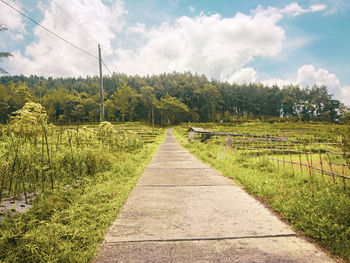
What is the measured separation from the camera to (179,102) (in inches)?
2938

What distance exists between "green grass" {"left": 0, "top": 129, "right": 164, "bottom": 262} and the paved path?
214 millimetres

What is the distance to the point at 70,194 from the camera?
13.4 ft

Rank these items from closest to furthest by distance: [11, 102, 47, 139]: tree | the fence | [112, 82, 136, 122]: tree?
1. the fence
2. [11, 102, 47, 139]: tree
3. [112, 82, 136, 122]: tree

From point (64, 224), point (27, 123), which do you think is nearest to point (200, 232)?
point (64, 224)

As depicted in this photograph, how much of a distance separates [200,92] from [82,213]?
83002mm

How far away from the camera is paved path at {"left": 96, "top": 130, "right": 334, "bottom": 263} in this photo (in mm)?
2238

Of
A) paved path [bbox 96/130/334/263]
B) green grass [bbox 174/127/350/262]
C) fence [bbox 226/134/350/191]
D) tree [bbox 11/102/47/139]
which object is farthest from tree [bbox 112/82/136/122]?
paved path [bbox 96/130/334/263]

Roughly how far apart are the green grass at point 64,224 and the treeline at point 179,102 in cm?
5896

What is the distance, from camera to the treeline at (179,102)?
2726 inches

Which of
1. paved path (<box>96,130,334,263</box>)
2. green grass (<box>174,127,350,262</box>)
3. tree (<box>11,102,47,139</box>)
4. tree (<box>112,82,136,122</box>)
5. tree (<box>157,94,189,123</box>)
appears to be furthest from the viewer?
tree (<box>112,82,136,122</box>)

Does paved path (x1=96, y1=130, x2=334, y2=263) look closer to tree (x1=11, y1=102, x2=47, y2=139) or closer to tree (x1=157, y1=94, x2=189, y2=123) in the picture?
tree (x1=11, y1=102, x2=47, y2=139)

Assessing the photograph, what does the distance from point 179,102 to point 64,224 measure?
Result: 2873 inches

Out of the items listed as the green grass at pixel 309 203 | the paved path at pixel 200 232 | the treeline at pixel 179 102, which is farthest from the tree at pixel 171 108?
the paved path at pixel 200 232

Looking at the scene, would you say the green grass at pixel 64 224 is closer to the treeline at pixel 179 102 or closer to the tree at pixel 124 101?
the treeline at pixel 179 102
